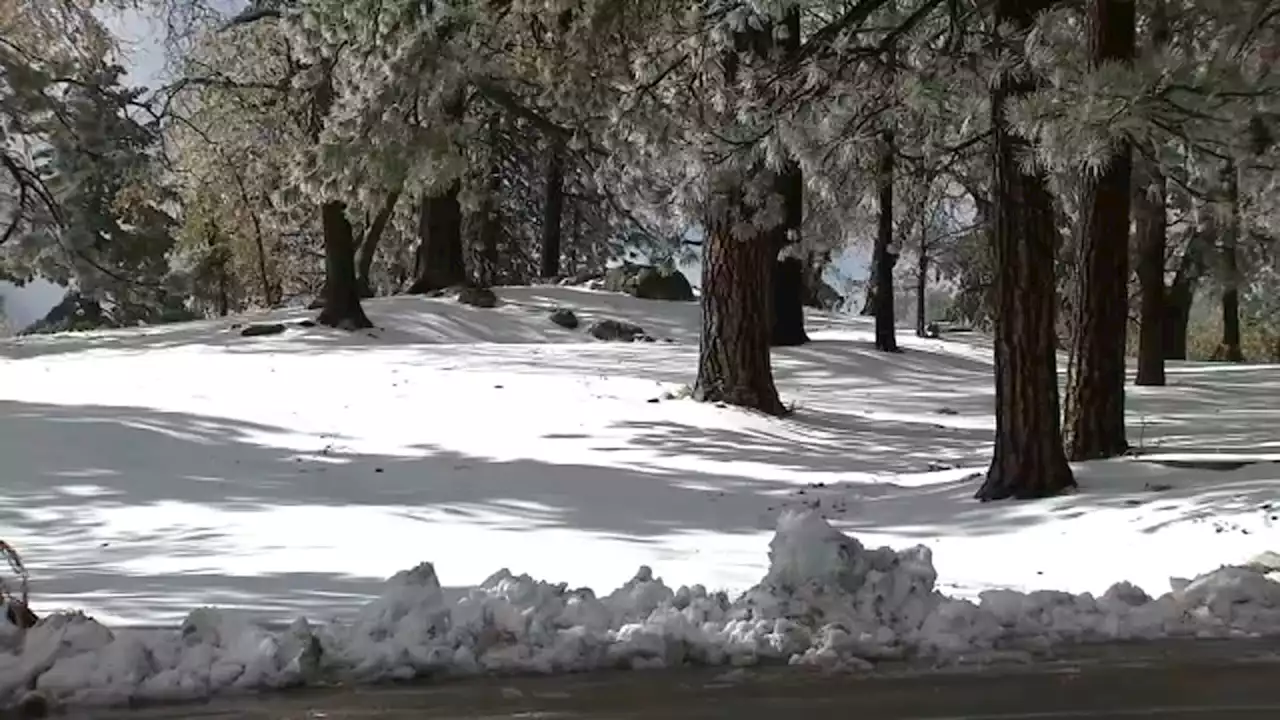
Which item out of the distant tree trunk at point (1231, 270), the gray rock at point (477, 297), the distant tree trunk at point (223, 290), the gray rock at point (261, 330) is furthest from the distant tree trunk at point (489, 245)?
the distant tree trunk at point (1231, 270)

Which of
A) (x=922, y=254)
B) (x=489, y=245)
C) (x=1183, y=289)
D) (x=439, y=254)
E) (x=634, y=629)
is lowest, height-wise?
(x=634, y=629)

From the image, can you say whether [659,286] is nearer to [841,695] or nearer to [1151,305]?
[1151,305]

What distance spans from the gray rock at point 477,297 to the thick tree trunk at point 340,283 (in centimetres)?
299

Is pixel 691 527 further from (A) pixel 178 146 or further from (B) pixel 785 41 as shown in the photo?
(A) pixel 178 146

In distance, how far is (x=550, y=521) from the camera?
31.2 ft

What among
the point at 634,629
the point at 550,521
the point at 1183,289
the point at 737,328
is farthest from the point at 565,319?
the point at 634,629

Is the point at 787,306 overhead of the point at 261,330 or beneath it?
overhead

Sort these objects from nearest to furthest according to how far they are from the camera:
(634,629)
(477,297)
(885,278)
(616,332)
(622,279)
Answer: (634,629) → (885,278) → (616,332) → (477,297) → (622,279)

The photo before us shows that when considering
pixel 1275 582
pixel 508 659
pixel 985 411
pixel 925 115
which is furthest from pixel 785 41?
pixel 508 659

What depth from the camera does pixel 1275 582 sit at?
6.91 m

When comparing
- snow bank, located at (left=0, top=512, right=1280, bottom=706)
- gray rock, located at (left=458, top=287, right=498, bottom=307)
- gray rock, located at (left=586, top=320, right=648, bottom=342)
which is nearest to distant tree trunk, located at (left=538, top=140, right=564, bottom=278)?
gray rock, located at (left=458, top=287, right=498, bottom=307)

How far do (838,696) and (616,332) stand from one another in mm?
17689

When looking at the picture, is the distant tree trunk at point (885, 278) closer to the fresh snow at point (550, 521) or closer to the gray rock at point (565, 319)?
the fresh snow at point (550, 521)

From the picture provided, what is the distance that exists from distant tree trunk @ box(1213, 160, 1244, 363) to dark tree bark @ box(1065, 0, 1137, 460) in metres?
1.02
